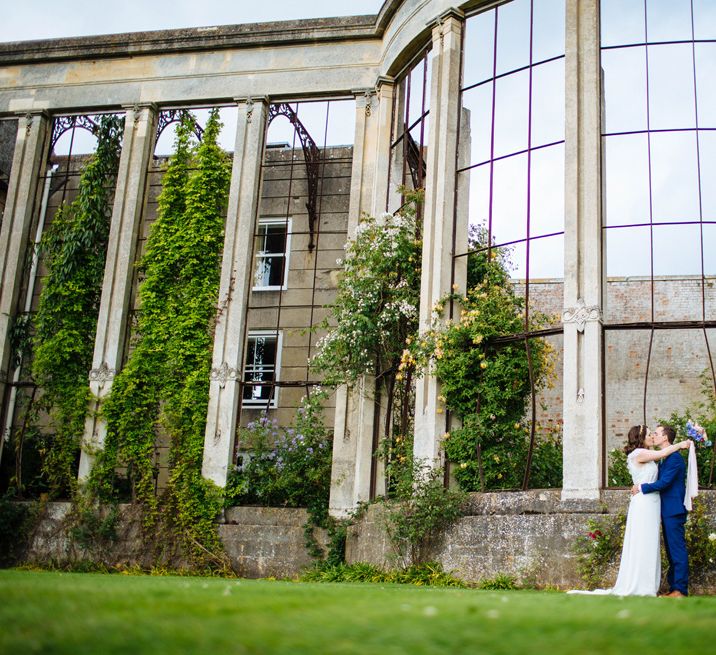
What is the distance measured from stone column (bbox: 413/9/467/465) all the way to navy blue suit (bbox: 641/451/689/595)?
14.5 feet

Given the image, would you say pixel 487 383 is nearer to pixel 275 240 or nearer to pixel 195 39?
pixel 195 39

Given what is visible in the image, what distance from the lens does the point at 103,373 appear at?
17.5 meters

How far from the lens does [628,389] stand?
2256 cm

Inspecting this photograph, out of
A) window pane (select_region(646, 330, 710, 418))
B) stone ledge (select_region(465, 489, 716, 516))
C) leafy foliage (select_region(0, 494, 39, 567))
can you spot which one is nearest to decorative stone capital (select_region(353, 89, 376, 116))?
stone ledge (select_region(465, 489, 716, 516))

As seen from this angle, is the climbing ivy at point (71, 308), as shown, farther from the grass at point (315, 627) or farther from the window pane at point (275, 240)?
Answer: the grass at point (315, 627)

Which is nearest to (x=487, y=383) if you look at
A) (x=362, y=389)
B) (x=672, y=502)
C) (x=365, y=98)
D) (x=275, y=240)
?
(x=362, y=389)

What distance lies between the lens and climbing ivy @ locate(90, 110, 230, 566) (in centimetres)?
1622

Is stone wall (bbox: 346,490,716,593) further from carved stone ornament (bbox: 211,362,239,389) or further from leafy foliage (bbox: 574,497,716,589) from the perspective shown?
carved stone ornament (bbox: 211,362,239,389)

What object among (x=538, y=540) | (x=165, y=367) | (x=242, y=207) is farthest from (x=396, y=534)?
(x=242, y=207)

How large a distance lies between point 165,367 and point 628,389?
1134 centimetres

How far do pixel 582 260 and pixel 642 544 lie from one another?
456cm

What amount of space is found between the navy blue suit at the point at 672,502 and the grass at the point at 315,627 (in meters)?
4.42

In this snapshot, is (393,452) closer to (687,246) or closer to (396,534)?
(396,534)

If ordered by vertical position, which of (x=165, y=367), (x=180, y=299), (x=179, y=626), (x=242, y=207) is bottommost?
(x=179, y=626)
